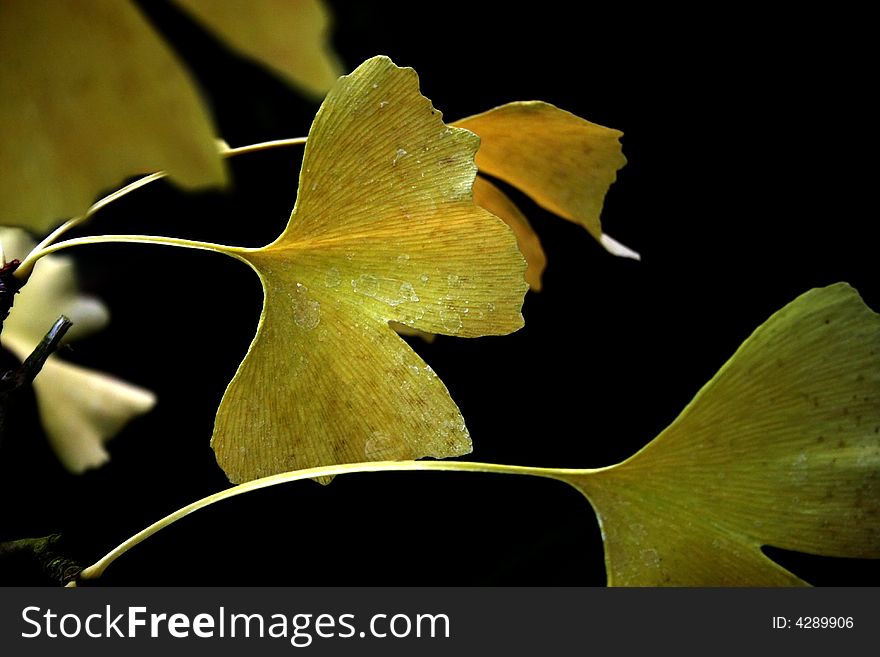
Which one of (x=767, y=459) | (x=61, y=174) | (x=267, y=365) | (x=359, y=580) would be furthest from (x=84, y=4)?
(x=359, y=580)

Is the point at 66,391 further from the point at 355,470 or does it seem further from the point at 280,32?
the point at 280,32

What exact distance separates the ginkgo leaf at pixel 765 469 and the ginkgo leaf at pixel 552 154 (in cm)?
12

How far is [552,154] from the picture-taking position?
0.39m

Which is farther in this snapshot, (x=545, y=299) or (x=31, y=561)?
(x=545, y=299)

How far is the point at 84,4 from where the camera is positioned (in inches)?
6.0

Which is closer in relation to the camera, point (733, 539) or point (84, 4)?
point (84, 4)

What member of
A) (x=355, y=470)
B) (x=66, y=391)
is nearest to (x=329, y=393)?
(x=355, y=470)

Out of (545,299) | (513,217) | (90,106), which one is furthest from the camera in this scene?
(545,299)

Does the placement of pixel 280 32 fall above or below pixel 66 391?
above

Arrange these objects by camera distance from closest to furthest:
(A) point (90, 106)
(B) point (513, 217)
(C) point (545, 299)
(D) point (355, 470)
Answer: (A) point (90, 106), (D) point (355, 470), (B) point (513, 217), (C) point (545, 299)

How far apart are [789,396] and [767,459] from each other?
0.03 meters

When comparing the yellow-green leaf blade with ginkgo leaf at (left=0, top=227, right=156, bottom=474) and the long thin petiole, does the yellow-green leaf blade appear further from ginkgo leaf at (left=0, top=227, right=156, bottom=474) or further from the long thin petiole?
ginkgo leaf at (left=0, top=227, right=156, bottom=474)
